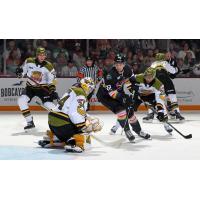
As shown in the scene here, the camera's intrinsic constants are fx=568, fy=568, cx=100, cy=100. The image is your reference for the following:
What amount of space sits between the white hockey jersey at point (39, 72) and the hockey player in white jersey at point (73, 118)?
1833 mm

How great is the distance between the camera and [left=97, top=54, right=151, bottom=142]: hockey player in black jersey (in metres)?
6.61

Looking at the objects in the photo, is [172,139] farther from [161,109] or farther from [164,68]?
[164,68]

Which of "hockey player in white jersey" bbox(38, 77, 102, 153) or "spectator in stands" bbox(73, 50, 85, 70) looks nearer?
"hockey player in white jersey" bbox(38, 77, 102, 153)

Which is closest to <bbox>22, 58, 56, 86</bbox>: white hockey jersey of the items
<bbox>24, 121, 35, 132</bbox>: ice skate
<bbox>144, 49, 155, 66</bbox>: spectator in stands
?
<bbox>24, 121, 35, 132</bbox>: ice skate

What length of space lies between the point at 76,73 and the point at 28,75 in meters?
2.98

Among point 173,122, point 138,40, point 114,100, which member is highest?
point 138,40

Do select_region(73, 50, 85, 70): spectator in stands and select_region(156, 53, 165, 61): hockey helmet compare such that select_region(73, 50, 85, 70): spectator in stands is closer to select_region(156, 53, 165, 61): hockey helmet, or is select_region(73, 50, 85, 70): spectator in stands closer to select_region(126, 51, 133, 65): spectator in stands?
select_region(126, 51, 133, 65): spectator in stands

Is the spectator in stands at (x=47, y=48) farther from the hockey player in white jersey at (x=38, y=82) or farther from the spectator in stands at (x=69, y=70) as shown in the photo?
the hockey player in white jersey at (x=38, y=82)

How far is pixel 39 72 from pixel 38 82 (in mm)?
138

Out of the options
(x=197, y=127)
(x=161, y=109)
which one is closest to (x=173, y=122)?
(x=197, y=127)

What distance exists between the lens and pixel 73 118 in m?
5.85

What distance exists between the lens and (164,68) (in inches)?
358

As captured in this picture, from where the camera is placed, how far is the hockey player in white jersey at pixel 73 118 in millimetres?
5809

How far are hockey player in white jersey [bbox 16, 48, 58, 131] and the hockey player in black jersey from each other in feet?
3.76
